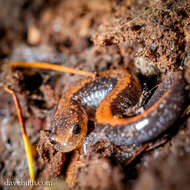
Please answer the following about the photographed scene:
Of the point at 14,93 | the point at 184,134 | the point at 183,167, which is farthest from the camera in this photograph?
the point at 14,93

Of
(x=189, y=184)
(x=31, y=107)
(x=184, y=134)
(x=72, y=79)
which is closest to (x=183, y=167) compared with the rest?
(x=189, y=184)

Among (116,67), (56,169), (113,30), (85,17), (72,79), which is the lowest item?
(56,169)

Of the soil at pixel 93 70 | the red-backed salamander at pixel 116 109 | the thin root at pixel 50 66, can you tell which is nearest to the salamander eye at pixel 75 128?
the red-backed salamander at pixel 116 109

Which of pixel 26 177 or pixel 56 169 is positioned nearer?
pixel 56 169

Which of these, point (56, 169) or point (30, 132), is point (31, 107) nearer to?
point (30, 132)

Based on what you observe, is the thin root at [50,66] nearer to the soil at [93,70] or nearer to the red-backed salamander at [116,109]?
the soil at [93,70]

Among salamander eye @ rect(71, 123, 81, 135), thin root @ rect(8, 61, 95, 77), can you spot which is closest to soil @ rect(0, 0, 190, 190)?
Answer: thin root @ rect(8, 61, 95, 77)

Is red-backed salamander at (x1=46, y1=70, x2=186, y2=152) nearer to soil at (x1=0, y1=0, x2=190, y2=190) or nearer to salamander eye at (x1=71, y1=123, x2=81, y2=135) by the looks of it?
salamander eye at (x1=71, y1=123, x2=81, y2=135)
